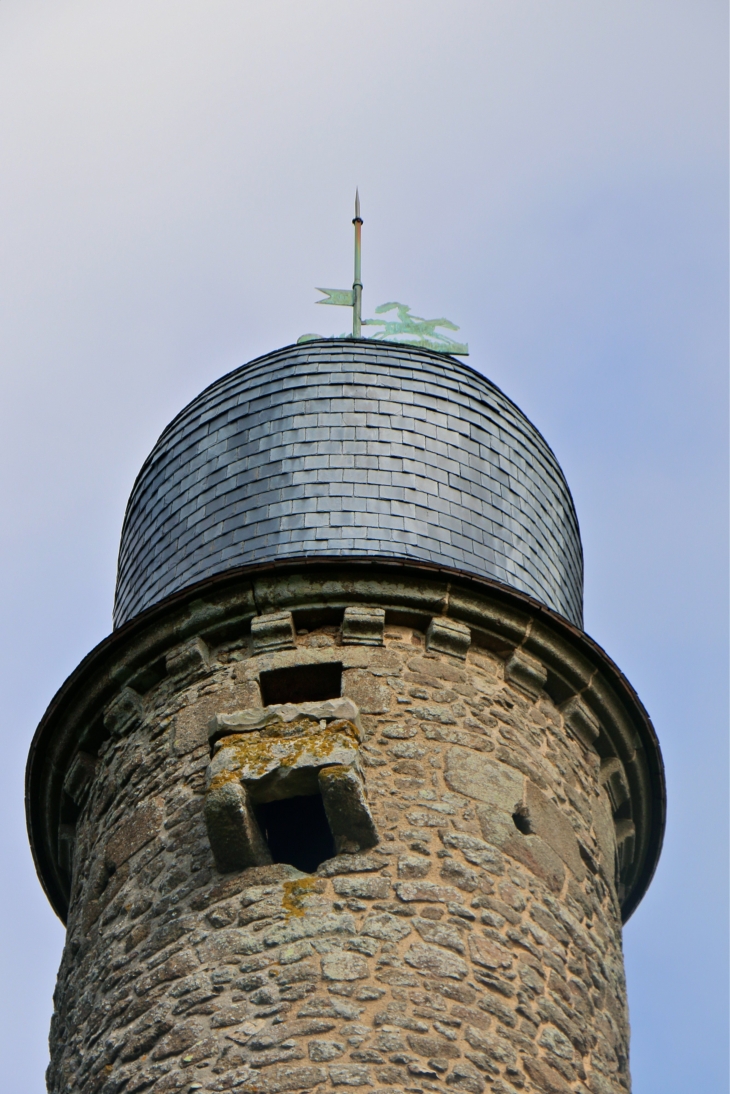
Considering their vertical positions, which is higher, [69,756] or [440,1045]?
[69,756]

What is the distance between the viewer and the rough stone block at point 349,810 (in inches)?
321

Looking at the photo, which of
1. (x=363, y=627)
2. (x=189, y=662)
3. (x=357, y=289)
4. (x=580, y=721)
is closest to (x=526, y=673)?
(x=580, y=721)

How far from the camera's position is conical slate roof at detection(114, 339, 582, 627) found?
1005cm

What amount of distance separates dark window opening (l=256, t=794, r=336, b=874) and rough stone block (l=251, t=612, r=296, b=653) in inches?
35.6

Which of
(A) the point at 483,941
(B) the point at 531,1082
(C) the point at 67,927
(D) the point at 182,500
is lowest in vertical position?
(B) the point at 531,1082

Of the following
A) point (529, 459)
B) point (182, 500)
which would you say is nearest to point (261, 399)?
point (182, 500)

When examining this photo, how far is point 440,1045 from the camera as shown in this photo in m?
7.40

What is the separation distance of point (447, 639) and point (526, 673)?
0.49m

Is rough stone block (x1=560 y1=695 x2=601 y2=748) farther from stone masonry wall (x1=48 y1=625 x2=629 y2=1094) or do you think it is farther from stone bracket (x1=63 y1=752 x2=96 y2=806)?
stone bracket (x1=63 y1=752 x2=96 y2=806)

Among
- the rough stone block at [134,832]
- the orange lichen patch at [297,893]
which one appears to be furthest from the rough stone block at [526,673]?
the rough stone block at [134,832]

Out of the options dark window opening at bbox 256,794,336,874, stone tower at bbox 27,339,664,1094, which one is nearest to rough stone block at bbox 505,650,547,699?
stone tower at bbox 27,339,664,1094

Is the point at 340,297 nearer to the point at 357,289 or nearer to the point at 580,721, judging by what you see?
the point at 357,289

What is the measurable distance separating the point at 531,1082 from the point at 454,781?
5.09 feet

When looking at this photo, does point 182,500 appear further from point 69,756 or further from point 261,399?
point 69,756
